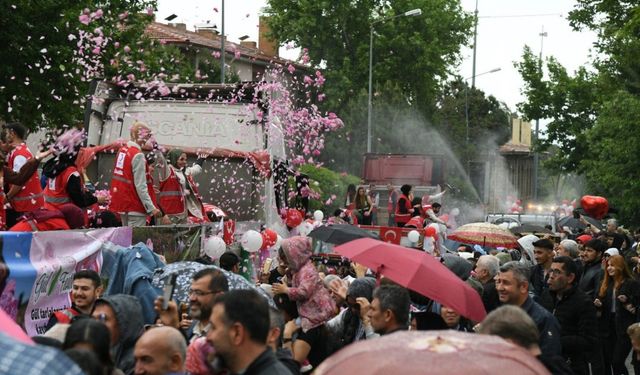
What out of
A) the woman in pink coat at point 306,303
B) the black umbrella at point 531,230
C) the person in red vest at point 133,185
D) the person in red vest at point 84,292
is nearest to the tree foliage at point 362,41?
the black umbrella at point 531,230

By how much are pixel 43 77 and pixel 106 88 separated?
10.00m

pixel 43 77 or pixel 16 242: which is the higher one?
pixel 43 77

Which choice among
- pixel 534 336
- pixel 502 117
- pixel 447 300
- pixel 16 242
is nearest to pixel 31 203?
pixel 16 242

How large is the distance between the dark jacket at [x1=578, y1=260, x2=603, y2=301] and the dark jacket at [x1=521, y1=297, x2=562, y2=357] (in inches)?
194

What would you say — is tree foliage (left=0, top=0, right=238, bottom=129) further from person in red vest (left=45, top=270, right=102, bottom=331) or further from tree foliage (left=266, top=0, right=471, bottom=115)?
tree foliage (left=266, top=0, right=471, bottom=115)

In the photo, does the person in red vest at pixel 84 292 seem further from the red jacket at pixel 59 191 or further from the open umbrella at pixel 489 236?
the open umbrella at pixel 489 236

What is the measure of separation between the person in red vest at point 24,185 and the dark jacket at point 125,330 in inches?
173

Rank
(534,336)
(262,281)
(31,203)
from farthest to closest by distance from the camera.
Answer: (262,281) < (31,203) < (534,336)

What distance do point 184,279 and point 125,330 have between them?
2.22 metres

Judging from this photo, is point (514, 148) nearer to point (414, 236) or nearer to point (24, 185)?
point (414, 236)

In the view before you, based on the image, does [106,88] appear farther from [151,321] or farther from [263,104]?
[151,321]

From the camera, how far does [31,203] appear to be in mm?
11391

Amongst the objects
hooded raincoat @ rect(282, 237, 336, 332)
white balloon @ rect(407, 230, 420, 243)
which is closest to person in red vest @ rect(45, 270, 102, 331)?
hooded raincoat @ rect(282, 237, 336, 332)

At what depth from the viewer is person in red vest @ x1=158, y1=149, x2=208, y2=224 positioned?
15.1 metres
